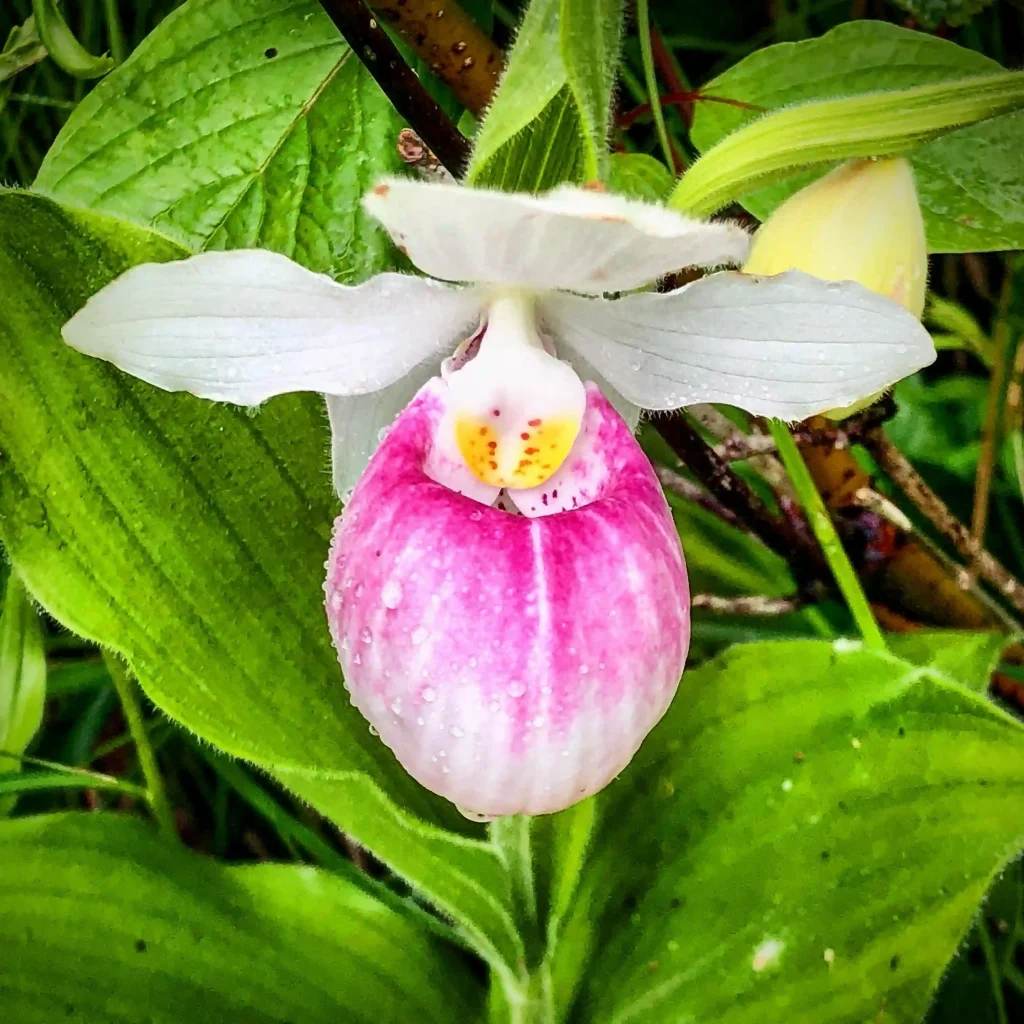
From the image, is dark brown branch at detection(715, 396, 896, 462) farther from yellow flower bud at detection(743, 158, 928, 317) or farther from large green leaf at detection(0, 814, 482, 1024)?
large green leaf at detection(0, 814, 482, 1024)

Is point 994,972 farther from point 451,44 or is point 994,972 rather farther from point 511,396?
point 451,44

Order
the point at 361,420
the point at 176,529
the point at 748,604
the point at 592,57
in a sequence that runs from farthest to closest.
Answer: the point at 748,604 < the point at 361,420 < the point at 176,529 < the point at 592,57

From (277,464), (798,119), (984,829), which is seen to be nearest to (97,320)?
(277,464)

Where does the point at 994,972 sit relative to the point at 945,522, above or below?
below

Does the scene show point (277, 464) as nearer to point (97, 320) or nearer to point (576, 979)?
point (97, 320)

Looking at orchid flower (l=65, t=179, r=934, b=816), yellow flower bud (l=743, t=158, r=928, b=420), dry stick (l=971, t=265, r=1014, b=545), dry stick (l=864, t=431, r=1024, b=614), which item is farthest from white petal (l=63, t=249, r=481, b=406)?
dry stick (l=971, t=265, r=1014, b=545)

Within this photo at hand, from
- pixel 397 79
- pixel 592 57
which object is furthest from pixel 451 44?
pixel 592 57
